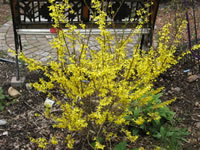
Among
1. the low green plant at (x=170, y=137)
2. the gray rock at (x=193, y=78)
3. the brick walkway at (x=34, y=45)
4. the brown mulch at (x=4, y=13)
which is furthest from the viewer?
the brown mulch at (x=4, y=13)

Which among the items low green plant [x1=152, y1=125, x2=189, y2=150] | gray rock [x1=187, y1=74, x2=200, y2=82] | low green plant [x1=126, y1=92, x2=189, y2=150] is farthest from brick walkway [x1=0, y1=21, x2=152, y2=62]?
A: low green plant [x1=152, y1=125, x2=189, y2=150]

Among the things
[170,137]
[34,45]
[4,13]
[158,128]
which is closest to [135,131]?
[158,128]

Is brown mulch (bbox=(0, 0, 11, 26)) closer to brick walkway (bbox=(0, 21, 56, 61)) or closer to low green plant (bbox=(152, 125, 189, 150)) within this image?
brick walkway (bbox=(0, 21, 56, 61))

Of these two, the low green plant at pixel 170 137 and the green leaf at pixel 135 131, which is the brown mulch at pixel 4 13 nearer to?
the green leaf at pixel 135 131

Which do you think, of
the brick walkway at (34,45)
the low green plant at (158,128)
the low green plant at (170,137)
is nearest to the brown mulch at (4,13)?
the brick walkway at (34,45)

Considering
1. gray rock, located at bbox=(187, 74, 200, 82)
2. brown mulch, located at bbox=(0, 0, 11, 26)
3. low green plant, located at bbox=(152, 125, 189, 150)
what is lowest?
low green plant, located at bbox=(152, 125, 189, 150)

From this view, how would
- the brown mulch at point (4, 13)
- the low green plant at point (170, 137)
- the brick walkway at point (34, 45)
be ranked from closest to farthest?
the low green plant at point (170, 137) < the brick walkway at point (34, 45) < the brown mulch at point (4, 13)

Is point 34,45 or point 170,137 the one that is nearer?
point 170,137

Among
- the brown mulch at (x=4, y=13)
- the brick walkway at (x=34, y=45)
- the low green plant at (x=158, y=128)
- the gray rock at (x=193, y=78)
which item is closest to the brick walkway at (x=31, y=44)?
the brick walkway at (x=34, y=45)

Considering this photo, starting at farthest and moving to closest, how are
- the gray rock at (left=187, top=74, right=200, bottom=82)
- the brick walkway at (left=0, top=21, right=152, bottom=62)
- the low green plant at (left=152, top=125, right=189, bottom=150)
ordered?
the brick walkway at (left=0, top=21, right=152, bottom=62)
the gray rock at (left=187, top=74, right=200, bottom=82)
the low green plant at (left=152, top=125, right=189, bottom=150)

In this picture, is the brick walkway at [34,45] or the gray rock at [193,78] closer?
the gray rock at [193,78]

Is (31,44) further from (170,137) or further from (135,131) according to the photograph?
(170,137)

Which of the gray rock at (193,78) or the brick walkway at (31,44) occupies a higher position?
the brick walkway at (31,44)

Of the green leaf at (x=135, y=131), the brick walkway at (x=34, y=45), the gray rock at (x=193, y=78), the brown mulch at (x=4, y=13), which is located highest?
the brown mulch at (x=4, y=13)
